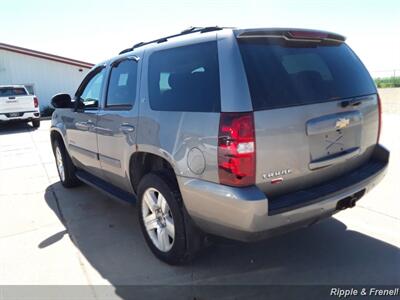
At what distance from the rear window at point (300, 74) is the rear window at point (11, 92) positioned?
15.2 meters

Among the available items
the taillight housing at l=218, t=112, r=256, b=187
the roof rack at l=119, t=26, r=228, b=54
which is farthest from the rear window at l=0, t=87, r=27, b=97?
the taillight housing at l=218, t=112, r=256, b=187

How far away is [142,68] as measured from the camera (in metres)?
3.60

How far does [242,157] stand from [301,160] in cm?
51

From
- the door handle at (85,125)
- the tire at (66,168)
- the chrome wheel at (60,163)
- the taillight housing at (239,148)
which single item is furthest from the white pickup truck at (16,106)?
the taillight housing at (239,148)

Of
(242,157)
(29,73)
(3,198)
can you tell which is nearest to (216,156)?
(242,157)

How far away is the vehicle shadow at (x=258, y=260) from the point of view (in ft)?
10.0

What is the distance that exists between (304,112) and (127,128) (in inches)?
68.0

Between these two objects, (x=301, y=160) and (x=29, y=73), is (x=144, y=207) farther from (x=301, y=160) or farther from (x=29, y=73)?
(x=29, y=73)

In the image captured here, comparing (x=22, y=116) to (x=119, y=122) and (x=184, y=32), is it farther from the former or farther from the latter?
(x=184, y=32)

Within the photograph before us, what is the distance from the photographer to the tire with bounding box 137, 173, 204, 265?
10.1 feet

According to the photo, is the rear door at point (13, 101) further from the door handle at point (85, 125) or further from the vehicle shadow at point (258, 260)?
the vehicle shadow at point (258, 260)

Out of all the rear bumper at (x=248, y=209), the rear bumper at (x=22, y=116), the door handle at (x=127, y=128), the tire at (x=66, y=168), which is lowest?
the rear bumper at (x=22, y=116)

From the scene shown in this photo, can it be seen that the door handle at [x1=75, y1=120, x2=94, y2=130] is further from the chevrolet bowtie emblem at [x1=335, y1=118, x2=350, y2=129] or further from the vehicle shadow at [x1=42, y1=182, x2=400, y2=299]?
the chevrolet bowtie emblem at [x1=335, y1=118, x2=350, y2=129]

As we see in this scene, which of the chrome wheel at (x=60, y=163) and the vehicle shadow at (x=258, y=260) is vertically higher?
the chrome wheel at (x=60, y=163)
